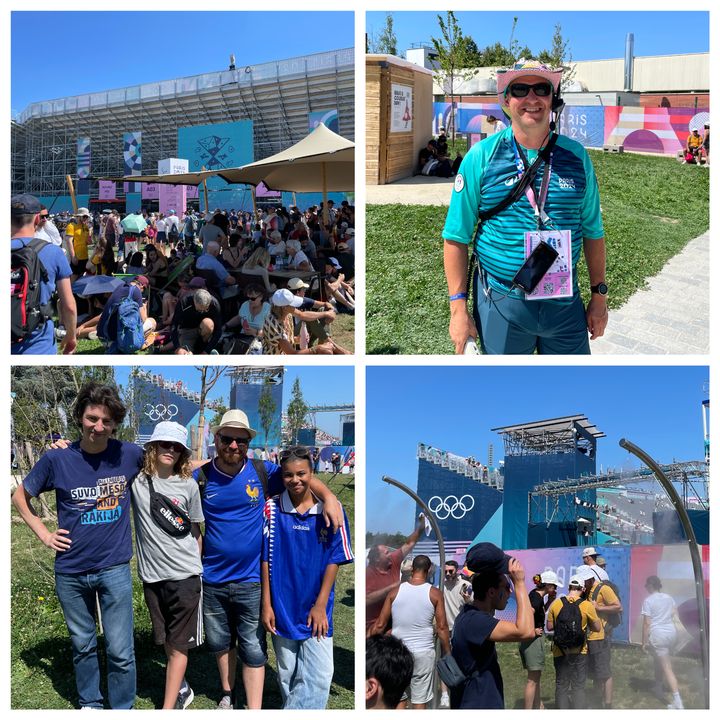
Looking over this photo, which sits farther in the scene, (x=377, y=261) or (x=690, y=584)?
(x=377, y=261)

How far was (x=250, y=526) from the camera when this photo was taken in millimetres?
3406

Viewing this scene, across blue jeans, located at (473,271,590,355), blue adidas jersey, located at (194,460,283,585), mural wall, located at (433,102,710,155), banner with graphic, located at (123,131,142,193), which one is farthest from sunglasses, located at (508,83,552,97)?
banner with graphic, located at (123,131,142,193)

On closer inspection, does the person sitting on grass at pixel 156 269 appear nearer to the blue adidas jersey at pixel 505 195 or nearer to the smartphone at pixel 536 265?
the blue adidas jersey at pixel 505 195

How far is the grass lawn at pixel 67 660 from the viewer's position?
3660mm

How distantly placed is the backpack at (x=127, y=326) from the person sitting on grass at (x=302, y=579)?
8.63 ft

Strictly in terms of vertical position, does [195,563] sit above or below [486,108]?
below

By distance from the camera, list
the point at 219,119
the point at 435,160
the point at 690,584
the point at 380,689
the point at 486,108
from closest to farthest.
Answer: the point at 380,689 < the point at 690,584 < the point at 435,160 < the point at 219,119 < the point at 486,108

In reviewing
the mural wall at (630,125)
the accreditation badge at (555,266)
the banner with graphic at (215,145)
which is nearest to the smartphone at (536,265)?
the accreditation badge at (555,266)

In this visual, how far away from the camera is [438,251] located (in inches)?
271

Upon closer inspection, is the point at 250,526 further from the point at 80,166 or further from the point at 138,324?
the point at 80,166

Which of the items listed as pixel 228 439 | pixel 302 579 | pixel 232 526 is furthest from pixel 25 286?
pixel 302 579

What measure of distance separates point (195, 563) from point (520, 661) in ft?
7.30
